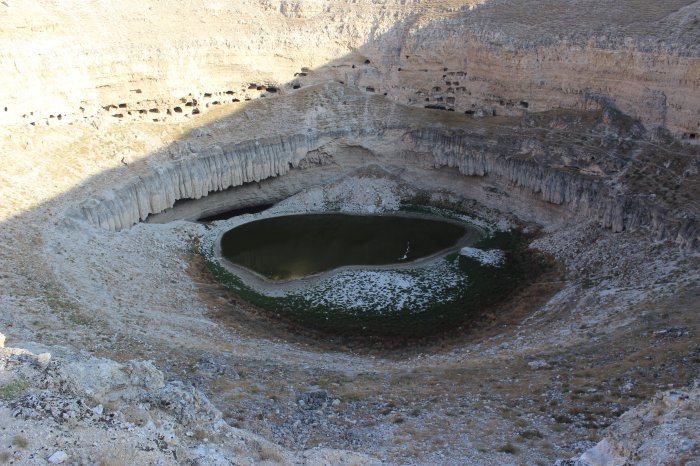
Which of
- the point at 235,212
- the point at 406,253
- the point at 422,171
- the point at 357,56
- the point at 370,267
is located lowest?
the point at 370,267

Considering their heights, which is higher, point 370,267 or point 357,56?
point 357,56

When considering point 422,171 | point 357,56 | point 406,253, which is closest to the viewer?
point 406,253

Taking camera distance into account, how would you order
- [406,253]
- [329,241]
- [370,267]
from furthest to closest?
[329,241]
[406,253]
[370,267]

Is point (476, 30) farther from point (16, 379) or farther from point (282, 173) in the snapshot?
point (16, 379)

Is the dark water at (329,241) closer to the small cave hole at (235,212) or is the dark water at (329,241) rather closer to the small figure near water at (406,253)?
the small figure near water at (406,253)

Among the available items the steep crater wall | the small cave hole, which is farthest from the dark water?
the steep crater wall

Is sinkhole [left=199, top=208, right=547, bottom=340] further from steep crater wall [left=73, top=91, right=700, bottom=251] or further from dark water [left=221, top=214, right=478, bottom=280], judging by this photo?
steep crater wall [left=73, top=91, right=700, bottom=251]

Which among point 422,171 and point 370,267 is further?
point 422,171

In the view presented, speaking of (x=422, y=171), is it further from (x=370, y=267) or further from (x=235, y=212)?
(x=235, y=212)

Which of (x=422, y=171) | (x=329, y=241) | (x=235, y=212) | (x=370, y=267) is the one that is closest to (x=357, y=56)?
(x=422, y=171)

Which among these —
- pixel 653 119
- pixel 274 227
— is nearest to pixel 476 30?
pixel 653 119
